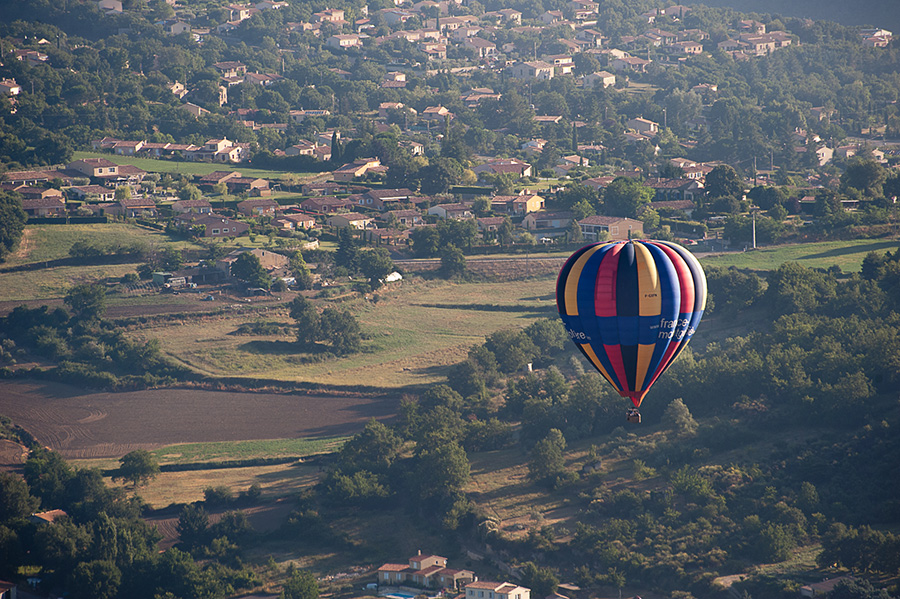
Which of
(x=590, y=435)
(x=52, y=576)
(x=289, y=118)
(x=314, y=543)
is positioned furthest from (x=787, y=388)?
(x=289, y=118)

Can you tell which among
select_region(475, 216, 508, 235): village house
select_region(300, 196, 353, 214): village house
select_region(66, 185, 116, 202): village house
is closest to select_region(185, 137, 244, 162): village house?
select_region(66, 185, 116, 202): village house

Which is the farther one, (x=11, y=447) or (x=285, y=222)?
(x=285, y=222)

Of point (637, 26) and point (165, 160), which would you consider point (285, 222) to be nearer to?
point (165, 160)

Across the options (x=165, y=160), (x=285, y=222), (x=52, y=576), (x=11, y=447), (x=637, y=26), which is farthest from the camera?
(x=637, y=26)

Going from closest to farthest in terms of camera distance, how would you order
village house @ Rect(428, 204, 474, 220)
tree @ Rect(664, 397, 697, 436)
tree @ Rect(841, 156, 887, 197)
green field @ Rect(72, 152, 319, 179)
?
tree @ Rect(664, 397, 697, 436) < village house @ Rect(428, 204, 474, 220) < tree @ Rect(841, 156, 887, 197) < green field @ Rect(72, 152, 319, 179)

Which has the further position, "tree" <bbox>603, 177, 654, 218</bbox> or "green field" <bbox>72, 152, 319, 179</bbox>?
"green field" <bbox>72, 152, 319, 179</bbox>

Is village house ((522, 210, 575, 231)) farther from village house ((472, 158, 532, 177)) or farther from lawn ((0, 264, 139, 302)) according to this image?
lawn ((0, 264, 139, 302))
